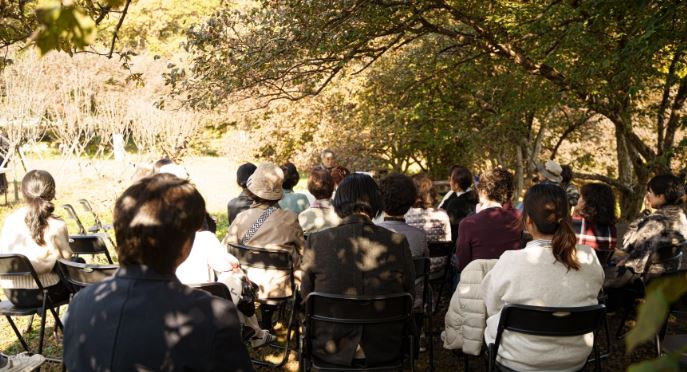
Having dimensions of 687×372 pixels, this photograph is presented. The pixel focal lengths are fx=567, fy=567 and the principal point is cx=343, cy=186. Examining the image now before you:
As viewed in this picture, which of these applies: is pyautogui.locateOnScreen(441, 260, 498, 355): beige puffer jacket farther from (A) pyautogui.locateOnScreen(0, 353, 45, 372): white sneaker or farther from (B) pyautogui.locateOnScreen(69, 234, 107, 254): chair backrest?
(B) pyautogui.locateOnScreen(69, 234, 107, 254): chair backrest

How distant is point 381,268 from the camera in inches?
131

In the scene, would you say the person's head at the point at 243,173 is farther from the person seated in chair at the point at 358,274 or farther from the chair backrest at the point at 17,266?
the person seated in chair at the point at 358,274

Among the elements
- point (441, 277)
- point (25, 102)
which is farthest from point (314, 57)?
point (25, 102)

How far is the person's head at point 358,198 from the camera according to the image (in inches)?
136

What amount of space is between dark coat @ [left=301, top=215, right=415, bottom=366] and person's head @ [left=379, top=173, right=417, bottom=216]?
2.93 feet

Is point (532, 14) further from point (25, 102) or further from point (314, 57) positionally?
point (25, 102)

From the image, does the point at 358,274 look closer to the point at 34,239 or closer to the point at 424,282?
the point at 424,282

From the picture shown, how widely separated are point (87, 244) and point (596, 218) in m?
4.99

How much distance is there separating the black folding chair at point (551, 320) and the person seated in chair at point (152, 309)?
1.74 meters

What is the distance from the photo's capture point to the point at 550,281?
3.04 meters

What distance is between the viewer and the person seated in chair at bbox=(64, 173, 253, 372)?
1669mm

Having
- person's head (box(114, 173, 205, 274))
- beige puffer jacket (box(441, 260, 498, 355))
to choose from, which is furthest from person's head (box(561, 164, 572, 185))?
person's head (box(114, 173, 205, 274))

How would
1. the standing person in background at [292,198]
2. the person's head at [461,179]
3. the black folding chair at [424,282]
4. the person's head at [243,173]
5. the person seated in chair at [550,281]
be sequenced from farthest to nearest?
1. the standing person in background at [292,198]
2. the person's head at [461,179]
3. the person's head at [243,173]
4. the black folding chair at [424,282]
5. the person seated in chair at [550,281]

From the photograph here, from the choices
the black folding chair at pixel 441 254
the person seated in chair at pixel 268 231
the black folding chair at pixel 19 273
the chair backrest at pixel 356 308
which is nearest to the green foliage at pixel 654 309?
the chair backrest at pixel 356 308
